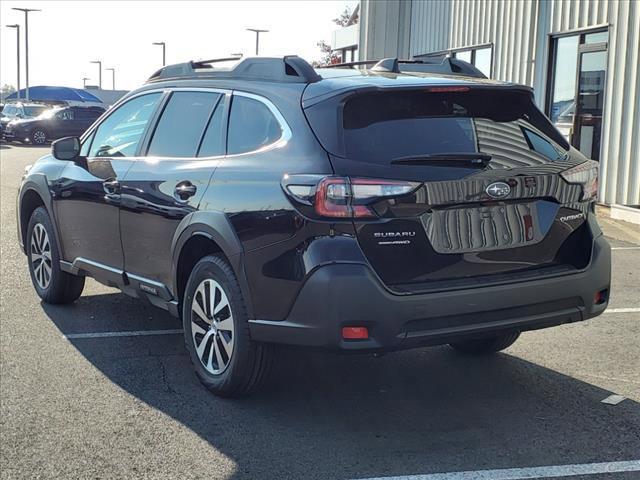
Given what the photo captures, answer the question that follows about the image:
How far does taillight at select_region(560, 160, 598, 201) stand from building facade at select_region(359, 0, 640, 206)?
7227mm

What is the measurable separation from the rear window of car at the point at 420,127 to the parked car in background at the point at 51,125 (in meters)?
32.1

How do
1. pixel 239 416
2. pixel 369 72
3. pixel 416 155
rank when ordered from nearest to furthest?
pixel 416 155 → pixel 239 416 → pixel 369 72

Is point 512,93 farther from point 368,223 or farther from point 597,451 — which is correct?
point 597,451

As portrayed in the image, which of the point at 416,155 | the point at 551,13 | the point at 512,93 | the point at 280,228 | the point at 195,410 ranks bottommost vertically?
the point at 195,410

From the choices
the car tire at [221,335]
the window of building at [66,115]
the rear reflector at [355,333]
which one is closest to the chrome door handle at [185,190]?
the car tire at [221,335]

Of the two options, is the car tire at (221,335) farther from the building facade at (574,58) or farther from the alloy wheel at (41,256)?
the building facade at (574,58)

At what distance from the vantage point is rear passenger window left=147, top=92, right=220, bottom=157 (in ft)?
17.1

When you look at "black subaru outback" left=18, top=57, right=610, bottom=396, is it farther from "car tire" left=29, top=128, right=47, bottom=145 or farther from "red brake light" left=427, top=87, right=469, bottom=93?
"car tire" left=29, top=128, right=47, bottom=145

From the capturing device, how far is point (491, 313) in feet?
13.9

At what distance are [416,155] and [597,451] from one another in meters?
1.61

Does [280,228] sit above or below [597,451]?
above

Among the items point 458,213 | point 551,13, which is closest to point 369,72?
point 458,213

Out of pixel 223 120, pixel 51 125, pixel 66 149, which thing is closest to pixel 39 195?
pixel 66 149

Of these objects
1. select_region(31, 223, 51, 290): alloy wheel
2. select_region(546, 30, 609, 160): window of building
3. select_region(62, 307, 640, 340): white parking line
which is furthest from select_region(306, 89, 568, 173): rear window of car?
select_region(546, 30, 609, 160): window of building
